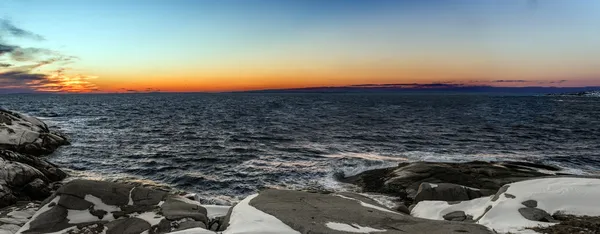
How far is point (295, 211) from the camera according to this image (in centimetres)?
1159

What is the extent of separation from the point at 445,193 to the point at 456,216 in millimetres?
2726

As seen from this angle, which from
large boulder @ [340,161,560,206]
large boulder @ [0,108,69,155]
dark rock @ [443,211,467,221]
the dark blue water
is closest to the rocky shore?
dark rock @ [443,211,467,221]

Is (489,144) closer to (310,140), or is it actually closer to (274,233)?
(310,140)

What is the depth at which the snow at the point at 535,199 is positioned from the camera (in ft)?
39.3

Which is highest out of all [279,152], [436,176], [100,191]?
[100,191]

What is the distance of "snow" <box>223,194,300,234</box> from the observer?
9773mm

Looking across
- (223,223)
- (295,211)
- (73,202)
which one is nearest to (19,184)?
(73,202)

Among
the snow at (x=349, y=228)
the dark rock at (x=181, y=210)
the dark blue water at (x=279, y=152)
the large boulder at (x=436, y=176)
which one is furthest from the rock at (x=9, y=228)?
the large boulder at (x=436, y=176)

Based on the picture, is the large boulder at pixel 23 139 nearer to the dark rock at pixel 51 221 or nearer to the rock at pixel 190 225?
the dark rock at pixel 51 221

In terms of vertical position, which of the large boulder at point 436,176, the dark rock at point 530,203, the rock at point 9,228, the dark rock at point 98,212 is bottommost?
the large boulder at point 436,176

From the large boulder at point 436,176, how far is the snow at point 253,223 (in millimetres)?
10516

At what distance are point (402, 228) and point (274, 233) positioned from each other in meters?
3.86

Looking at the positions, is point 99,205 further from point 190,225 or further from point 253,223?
point 253,223

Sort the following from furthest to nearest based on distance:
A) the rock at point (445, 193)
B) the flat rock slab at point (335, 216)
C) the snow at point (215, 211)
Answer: the rock at point (445, 193)
the snow at point (215, 211)
the flat rock slab at point (335, 216)
